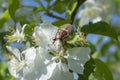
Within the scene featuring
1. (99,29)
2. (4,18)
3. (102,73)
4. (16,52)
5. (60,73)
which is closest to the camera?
(60,73)

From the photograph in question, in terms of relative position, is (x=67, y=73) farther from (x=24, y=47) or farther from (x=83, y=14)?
(x=83, y=14)

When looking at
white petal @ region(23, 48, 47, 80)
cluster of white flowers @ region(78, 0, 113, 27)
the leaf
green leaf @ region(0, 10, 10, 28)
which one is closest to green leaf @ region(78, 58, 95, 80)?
white petal @ region(23, 48, 47, 80)

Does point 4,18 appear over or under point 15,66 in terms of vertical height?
over

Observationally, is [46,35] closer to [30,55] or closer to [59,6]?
[30,55]

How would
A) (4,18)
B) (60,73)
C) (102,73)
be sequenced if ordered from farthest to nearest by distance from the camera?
(4,18) < (102,73) < (60,73)

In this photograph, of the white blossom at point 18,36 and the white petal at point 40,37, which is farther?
the white blossom at point 18,36

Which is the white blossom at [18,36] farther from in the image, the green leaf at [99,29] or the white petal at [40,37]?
the green leaf at [99,29]

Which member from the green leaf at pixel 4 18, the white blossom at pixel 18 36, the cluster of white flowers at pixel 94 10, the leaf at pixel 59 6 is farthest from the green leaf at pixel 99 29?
the cluster of white flowers at pixel 94 10

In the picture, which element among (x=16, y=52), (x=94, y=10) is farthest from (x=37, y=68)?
(x=94, y=10)
